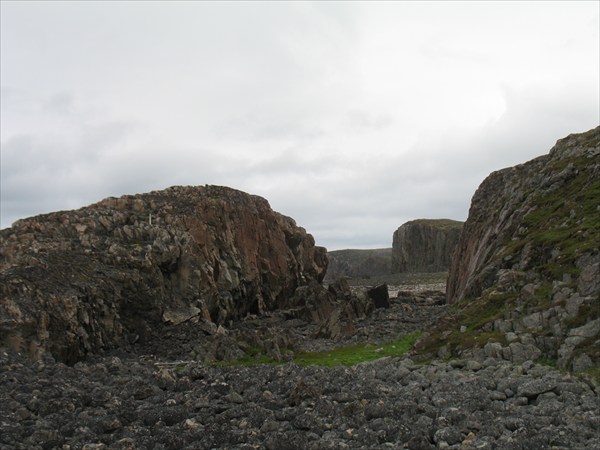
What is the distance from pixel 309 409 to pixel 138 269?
32.3m

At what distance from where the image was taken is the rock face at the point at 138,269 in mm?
33812

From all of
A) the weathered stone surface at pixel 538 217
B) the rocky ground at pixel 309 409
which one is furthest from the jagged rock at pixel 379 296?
the rocky ground at pixel 309 409

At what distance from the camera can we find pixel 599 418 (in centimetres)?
1363

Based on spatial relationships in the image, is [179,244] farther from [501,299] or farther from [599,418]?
[599,418]

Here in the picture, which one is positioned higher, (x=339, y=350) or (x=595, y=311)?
(x=595, y=311)

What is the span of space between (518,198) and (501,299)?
2154cm

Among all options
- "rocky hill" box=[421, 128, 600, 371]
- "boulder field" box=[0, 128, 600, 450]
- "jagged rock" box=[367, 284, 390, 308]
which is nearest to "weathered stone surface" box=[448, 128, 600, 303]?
"rocky hill" box=[421, 128, 600, 371]

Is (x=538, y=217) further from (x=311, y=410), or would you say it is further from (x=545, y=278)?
(x=311, y=410)

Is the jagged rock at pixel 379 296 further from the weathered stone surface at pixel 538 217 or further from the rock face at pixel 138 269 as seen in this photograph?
the rock face at pixel 138 269

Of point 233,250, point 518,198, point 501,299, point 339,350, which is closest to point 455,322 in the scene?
point 501,299

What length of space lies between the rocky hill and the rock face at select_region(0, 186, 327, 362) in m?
23.2

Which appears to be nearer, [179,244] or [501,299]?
[501,299]

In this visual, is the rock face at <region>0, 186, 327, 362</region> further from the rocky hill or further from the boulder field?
the rocky hill

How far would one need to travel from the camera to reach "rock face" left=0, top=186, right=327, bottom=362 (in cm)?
3381
